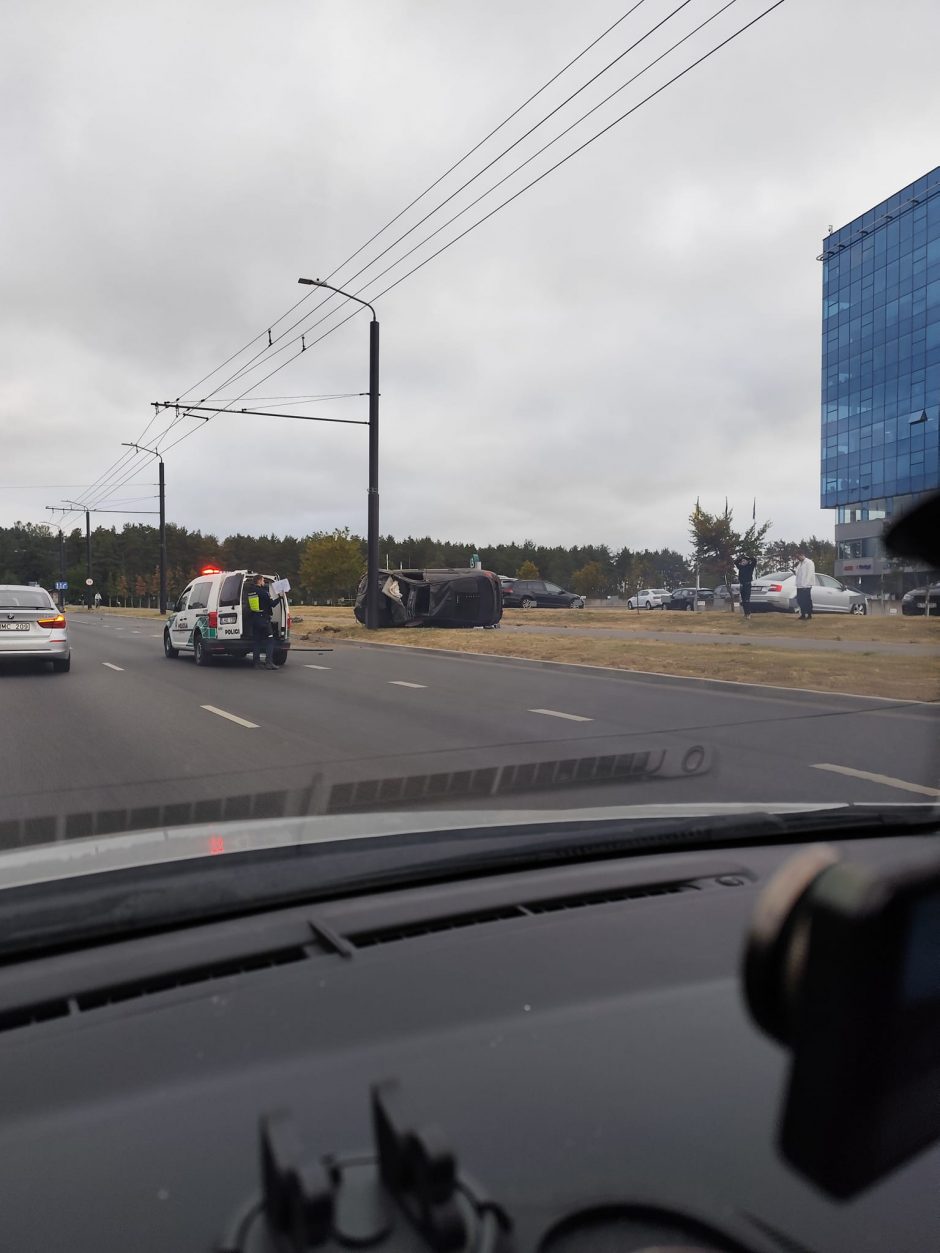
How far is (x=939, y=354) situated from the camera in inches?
153

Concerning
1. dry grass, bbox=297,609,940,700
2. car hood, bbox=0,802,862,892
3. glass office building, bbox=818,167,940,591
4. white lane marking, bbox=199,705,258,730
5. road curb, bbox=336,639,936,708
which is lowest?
white lane marking, bbox=199,705,258,730

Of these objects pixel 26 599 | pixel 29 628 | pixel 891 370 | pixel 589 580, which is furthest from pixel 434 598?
pixel 589 580

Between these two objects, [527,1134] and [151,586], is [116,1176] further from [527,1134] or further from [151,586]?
[151,586]

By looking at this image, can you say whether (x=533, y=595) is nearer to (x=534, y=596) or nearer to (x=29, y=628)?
(x=534, y=596)

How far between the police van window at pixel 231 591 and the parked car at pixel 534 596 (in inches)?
1336

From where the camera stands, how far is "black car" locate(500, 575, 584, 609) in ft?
175

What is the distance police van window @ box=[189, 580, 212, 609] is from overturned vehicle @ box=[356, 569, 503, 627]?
1108 centimetres

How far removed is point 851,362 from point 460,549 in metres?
128

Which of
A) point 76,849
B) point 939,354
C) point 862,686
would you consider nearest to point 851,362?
point 939,354

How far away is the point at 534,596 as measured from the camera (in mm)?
54062

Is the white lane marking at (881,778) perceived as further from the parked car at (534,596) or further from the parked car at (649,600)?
the parked car at (649,600)

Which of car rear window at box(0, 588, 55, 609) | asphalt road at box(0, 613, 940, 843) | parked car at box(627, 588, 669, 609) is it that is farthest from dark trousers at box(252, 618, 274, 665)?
parked car at box(627, 588, 669, 609)

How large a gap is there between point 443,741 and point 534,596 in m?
44.8

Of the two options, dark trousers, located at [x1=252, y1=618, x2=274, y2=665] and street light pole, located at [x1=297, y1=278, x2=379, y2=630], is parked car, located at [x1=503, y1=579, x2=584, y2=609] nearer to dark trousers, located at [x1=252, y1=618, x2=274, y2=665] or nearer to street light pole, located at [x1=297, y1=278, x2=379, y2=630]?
street light pole, located at [x1=297, y1=278, x2=379, y2=630]
